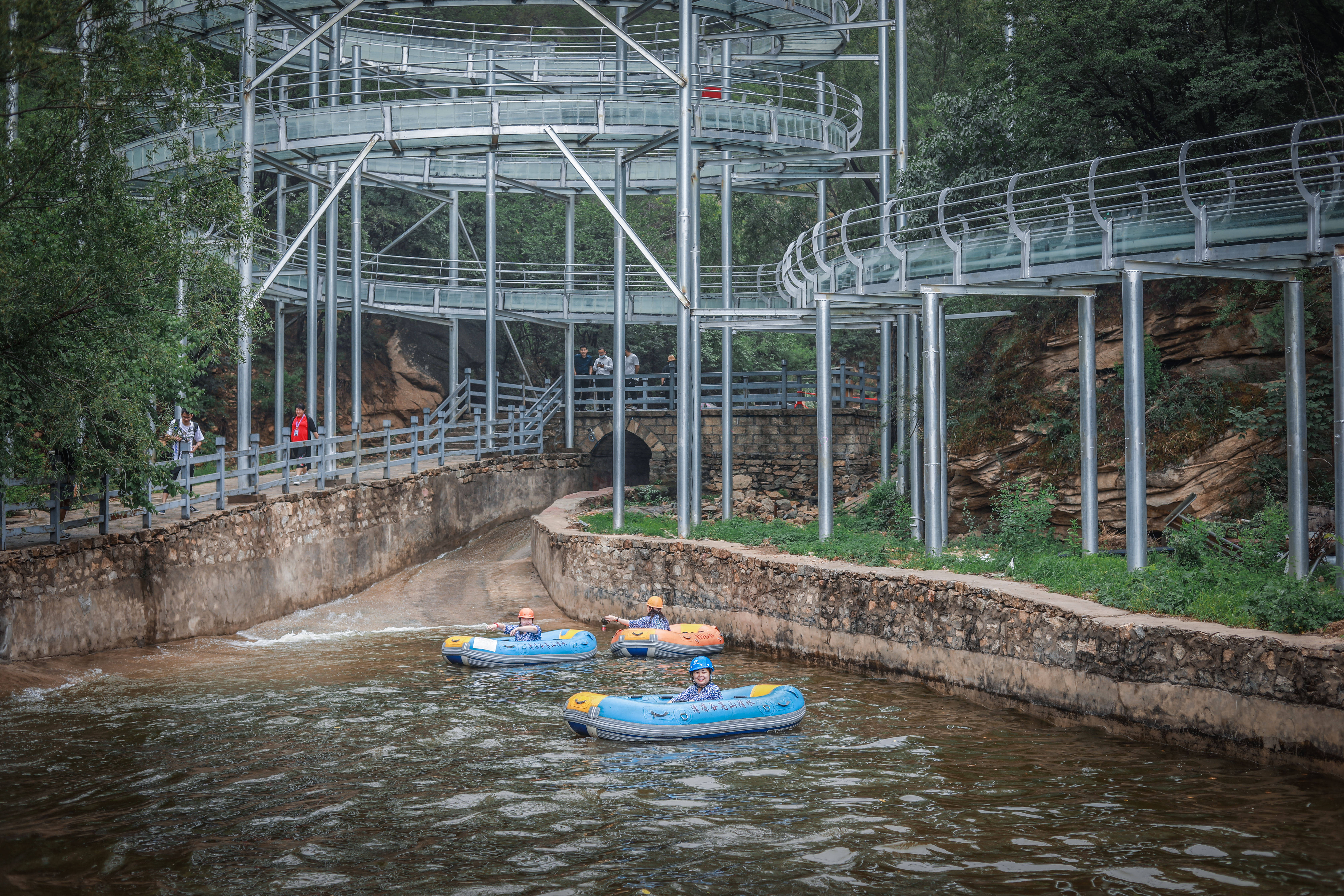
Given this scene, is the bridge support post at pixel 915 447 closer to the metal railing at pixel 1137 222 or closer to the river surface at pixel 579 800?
the metal railing at pixel 1137 222

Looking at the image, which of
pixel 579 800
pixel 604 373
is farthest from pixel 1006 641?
pixel 604 373

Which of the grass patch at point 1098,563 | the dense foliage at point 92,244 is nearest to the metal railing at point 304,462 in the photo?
the dense foliage at point 92,244

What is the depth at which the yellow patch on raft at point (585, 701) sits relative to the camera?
11148mm

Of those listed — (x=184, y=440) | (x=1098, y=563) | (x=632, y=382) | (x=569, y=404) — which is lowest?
(x=1098, y=563)

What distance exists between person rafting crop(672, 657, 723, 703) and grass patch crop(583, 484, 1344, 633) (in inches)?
165

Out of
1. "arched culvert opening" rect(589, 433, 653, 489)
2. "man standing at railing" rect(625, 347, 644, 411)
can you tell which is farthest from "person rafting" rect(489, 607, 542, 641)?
"man standing at railing" rect(625, 347, 644, 411)

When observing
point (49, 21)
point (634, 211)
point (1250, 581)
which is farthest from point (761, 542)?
point (634, 211)

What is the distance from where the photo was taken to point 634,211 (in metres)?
45.9

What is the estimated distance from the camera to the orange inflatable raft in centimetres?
1535

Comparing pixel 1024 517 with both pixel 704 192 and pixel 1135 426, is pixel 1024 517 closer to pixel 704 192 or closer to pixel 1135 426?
pixel 1135 426

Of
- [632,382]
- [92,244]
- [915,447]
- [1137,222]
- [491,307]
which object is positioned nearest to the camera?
[92,244]

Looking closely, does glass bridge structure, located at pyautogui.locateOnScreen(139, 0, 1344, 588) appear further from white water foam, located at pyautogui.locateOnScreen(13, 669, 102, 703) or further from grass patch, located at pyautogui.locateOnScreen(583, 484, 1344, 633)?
white water foam, located at pyautogui.locateOnScreen(13, 669, 102, 703)

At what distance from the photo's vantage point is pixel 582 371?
34.6 metres

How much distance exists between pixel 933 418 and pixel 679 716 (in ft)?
23.2
